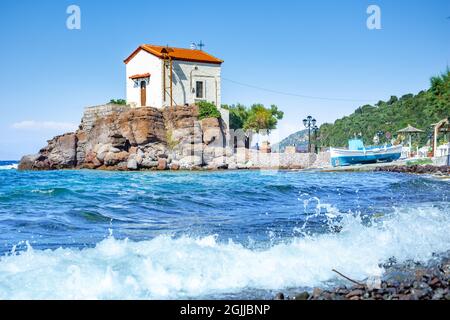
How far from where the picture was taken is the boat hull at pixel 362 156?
26.2m

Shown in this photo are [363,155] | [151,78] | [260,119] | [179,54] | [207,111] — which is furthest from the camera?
[260,119]

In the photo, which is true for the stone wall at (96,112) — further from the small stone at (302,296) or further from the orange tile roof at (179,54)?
the small stone at (302,296)

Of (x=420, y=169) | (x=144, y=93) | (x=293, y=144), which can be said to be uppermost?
→ (x=144, y=93)

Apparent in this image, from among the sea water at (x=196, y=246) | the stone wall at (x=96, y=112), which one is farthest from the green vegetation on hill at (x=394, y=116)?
the sea water at (x=196, y=246)

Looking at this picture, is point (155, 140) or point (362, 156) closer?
point (362, 156)

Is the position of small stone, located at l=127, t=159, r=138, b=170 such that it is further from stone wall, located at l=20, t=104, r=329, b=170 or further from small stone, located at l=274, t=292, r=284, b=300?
small stone, located at l=274, t=292, r=284, b=300

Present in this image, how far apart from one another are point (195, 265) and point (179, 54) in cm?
2668

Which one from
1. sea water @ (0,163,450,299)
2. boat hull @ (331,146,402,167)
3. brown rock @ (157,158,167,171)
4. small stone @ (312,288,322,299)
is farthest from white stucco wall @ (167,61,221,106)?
small stone @ (312,288,322,299)

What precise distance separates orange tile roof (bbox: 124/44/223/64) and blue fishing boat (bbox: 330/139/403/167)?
915 cm

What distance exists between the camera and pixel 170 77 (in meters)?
28.3

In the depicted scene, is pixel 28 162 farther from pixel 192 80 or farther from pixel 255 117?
pixel 255 117

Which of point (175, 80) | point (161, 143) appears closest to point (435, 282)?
point (161, 143)

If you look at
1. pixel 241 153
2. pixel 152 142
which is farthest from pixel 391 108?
pixel 152 142

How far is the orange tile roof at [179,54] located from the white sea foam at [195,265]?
24.8 m
